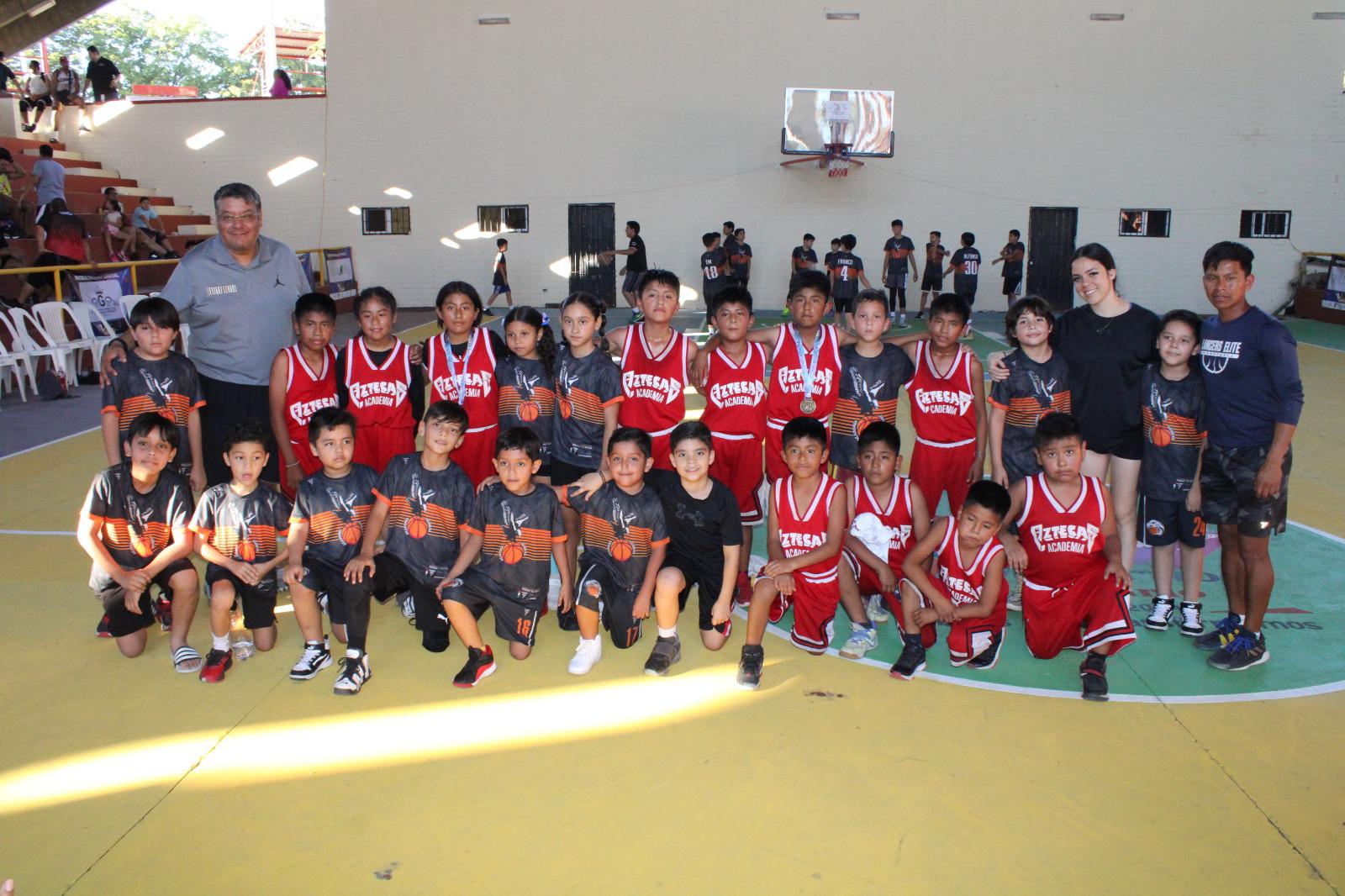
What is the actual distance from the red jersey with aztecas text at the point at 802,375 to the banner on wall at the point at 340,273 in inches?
609

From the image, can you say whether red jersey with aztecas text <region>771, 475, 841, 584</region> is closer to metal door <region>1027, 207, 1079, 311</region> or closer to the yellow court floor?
the yellow court floor

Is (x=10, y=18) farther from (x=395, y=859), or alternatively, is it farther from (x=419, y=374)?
(x=395, y=859)

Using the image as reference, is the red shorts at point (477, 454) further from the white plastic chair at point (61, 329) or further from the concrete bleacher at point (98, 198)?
the concrete bleacher at point (98, 198)

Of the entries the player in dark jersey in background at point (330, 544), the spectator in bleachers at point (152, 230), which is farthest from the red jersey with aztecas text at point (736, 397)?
the spectator in bleachers at point (152, 230)

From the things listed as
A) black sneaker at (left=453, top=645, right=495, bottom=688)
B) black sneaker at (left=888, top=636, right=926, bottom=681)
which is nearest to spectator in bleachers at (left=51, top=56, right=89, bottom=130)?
black sneaker at (left=453, top=645, right=495, bottom=688)

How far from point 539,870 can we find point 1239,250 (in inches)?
144

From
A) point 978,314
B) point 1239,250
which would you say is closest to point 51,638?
point 1239,250

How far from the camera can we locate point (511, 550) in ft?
13.8

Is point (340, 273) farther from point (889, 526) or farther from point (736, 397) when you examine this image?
point (889, 526)

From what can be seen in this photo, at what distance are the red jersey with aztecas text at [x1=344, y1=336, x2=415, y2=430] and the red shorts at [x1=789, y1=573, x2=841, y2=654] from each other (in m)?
2.21

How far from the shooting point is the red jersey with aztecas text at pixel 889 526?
4.41 m

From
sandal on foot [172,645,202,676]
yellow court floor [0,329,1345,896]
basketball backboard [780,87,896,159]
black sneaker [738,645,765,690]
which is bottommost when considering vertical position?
yellow court floor [0,329,1345,896]

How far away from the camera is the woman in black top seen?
4363mm

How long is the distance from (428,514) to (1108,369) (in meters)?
3.23
